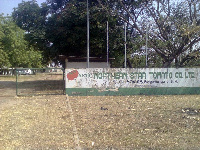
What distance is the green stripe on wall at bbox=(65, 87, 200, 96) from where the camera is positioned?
16.3m

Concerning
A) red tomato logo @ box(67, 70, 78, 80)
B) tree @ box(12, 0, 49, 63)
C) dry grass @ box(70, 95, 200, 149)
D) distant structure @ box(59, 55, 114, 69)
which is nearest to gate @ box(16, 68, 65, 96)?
red tomato logo @ box(67, 70, 78, 80)

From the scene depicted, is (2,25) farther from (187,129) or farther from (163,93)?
(187,129)

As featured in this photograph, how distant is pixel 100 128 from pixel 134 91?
29.4ft

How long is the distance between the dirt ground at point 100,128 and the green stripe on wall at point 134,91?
15.8ft

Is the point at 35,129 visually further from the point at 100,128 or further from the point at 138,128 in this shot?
the point at 138,128

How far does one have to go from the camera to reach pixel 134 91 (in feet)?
54.7

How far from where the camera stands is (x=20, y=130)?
782cm

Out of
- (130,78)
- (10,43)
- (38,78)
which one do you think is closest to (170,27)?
(130,78)

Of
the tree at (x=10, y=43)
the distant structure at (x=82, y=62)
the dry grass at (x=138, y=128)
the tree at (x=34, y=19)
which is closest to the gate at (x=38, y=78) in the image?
the distant structure at (x=82, y=62)

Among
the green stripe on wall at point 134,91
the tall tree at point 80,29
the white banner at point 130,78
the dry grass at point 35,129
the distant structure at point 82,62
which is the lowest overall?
the dry grass at point 35,129

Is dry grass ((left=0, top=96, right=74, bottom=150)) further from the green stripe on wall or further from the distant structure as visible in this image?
the distant structure

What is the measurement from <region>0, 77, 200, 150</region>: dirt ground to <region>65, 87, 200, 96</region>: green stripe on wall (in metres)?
4.81

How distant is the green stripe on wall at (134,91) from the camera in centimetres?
1631

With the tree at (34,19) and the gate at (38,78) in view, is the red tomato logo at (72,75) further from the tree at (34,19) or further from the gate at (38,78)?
the tree at (34,19)
